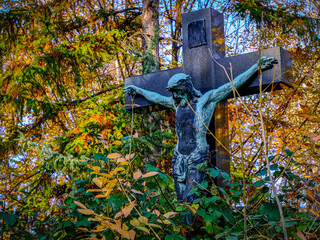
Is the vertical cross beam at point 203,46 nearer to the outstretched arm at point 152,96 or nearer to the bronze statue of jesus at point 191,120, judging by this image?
the bronze statue of jesus at point 191,120

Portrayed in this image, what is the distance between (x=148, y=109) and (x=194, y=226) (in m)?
1.80

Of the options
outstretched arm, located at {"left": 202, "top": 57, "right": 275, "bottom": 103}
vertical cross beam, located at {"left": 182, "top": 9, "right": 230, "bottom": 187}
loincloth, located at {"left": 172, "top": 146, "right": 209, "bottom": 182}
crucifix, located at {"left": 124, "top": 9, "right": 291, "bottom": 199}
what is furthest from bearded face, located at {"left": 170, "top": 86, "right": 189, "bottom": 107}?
loincloth, located at {"left": 172, "top": 146, "right": 209, "bottom": 182}

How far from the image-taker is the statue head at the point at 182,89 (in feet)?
12.2

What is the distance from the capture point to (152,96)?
170 inches

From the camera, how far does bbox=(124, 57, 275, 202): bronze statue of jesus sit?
11.8 ft

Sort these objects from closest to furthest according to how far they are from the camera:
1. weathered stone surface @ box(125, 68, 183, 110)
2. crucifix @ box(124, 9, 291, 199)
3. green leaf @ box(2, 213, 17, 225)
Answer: green leaf @ box(2, 213, 17, 225), crucifix @ box(124, 9, 291, 199), weathered stone surface @ box(125, 68, 183, 110)

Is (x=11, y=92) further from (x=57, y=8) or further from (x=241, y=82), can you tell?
(x=241, y=82)

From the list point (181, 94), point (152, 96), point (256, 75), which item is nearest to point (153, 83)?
point (152, 96)

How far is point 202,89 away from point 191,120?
0.44m

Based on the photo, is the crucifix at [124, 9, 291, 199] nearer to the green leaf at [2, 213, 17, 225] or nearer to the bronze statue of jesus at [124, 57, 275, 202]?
the bronze statue of jesus at [124, 57, 275, 202]

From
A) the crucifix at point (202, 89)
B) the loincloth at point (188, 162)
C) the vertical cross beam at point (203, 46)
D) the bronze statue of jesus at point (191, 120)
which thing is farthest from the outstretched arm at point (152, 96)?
the loincloth at point (188, 162)

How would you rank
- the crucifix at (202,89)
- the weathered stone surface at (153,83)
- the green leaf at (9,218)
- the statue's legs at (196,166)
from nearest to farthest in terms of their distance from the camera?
the green leaf at (9,218) < the statue's legs at (196,166) < the crucifix at (202,89) < the weathered stone surface at (153,83)

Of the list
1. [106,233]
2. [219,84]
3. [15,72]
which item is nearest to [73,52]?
[15,72]

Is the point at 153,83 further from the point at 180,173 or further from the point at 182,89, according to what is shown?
the point at 180,173
